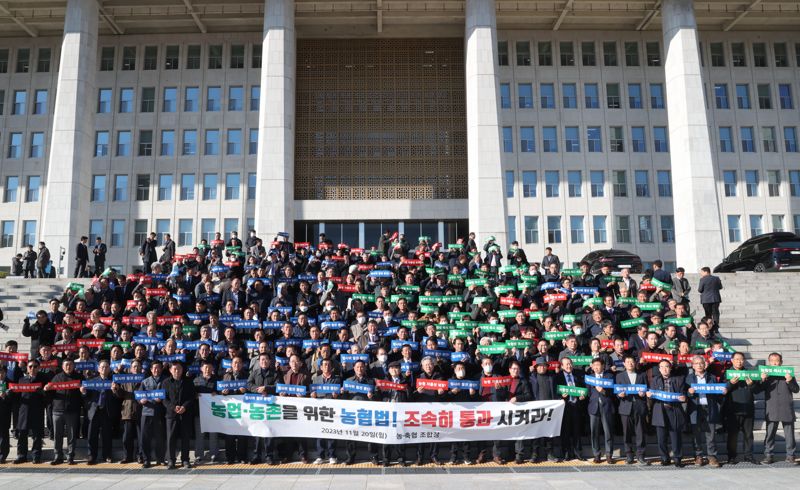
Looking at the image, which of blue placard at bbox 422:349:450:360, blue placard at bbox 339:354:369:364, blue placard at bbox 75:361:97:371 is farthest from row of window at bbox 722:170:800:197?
blue placard at bbox 75:361:97:371

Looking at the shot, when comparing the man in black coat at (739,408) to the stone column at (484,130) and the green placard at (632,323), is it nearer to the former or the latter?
the green placard at (632,323)

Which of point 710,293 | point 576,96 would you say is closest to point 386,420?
point 710,293

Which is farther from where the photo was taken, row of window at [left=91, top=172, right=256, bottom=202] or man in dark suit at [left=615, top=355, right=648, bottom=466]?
row of window at [left=91, top=172, right=256, bottom=202]

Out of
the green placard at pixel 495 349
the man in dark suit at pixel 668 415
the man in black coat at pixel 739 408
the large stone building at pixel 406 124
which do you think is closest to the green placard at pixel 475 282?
the green placard at pixel 495 349

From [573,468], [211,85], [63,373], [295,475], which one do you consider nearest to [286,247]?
[63,373]

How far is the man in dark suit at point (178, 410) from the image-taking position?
36.2ft

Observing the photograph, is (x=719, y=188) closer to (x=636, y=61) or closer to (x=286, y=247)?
(x=636, y=61)

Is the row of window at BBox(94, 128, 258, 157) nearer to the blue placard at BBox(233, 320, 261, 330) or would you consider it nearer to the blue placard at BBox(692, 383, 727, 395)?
the blue placard at BBox(233, 320, 261, 330)

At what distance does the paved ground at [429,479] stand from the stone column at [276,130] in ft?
70.2

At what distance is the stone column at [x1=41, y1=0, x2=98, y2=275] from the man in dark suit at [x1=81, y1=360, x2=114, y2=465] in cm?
2293

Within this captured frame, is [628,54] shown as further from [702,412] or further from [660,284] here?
[702,412]

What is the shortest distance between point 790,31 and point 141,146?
4338cm

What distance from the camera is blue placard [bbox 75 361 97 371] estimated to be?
11623 millimetres

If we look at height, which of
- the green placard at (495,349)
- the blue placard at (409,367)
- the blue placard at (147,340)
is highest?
the blue placard at (147,340)
